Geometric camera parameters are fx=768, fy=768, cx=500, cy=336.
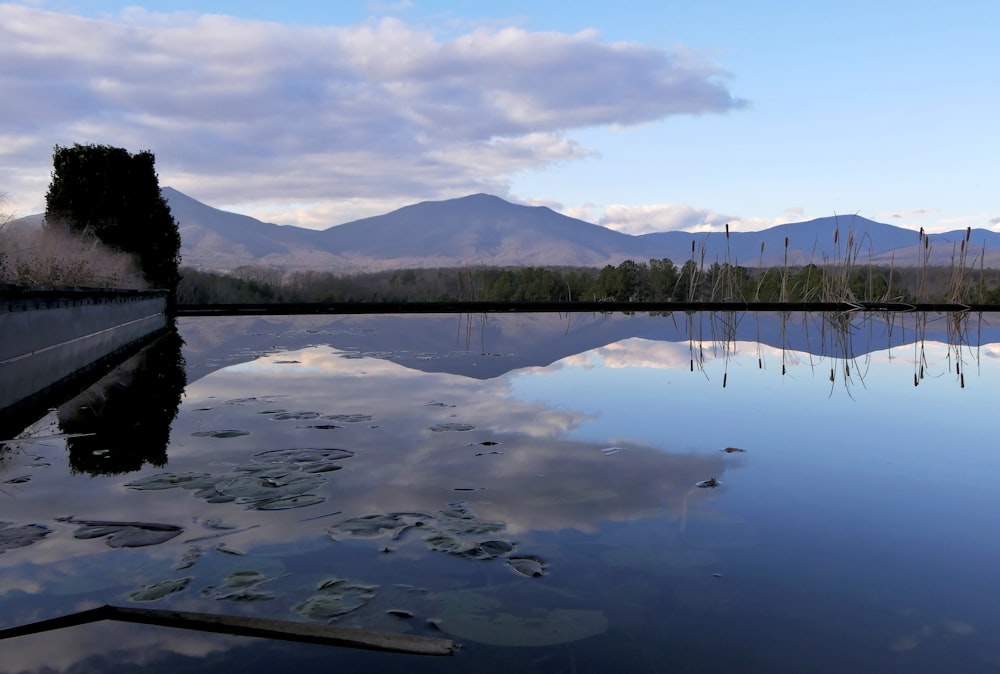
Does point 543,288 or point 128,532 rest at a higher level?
point 543,288

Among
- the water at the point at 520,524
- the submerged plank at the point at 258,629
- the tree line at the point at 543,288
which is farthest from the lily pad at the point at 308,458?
the tree line at the point at 543,288

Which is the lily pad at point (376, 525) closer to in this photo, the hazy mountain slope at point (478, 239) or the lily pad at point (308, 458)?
the lily pad at point (308, 458)

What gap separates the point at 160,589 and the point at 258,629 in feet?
1.52

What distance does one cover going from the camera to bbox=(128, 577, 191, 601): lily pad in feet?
7.05

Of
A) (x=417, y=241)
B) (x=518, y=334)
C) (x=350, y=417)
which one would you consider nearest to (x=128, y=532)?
(x=350, y=417)

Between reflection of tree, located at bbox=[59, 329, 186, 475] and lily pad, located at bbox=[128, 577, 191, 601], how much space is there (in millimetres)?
1552

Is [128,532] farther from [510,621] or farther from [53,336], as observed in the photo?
[53,336]

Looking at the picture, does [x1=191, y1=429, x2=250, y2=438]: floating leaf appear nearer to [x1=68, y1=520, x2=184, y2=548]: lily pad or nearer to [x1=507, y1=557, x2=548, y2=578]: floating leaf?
[x1=68, y1=520, x2=184, y2=548]: lily pad

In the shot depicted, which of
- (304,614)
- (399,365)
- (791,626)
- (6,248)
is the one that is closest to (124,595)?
(304,614)

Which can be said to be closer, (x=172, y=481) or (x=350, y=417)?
(x=172, y=481)

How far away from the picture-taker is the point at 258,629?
6.31 ft

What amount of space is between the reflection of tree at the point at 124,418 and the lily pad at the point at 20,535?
80 centimetres

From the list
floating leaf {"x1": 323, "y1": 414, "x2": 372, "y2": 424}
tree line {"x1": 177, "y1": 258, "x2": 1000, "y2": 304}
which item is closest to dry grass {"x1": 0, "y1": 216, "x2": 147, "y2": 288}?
floating leaf {"x1": 323, "y1": 414, "x2": 372, "y2": 424}

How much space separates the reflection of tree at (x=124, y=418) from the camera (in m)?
3.80
